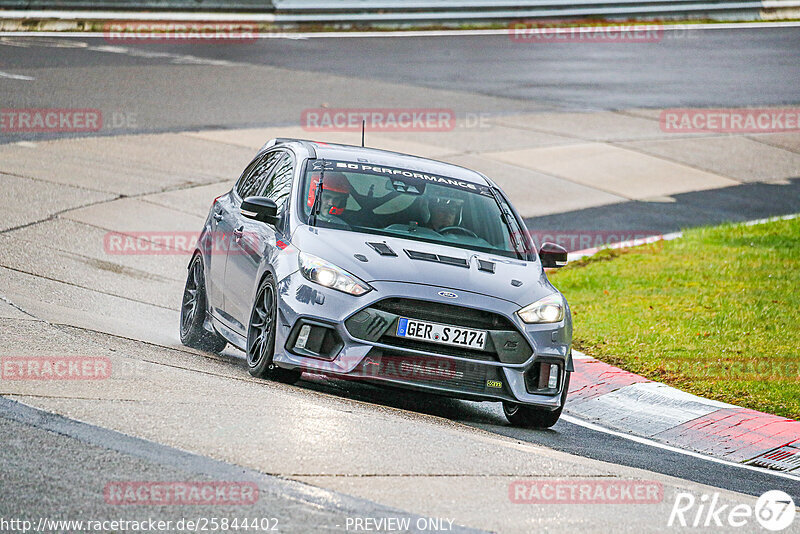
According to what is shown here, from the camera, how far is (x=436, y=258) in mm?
8352

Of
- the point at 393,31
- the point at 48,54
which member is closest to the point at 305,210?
the point at 48,54

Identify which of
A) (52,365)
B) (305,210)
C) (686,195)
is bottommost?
(686,195)

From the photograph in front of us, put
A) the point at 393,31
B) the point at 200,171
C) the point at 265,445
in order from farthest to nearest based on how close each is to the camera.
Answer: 1. the point at 393,31
2. the point at 200,171
3. the point at 265,445

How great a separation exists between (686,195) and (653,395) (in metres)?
11.1

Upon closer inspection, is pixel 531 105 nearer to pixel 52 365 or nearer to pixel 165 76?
pixel 165 76

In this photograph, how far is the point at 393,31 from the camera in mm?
33875

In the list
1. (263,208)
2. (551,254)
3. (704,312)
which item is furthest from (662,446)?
(704,312)

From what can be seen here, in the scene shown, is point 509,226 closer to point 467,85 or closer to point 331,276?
point 331,276

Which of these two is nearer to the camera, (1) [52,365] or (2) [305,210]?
(1) [52,365]

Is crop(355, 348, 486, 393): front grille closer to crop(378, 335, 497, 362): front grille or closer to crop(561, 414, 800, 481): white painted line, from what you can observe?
crop(378, 335, 497, 362): front grille

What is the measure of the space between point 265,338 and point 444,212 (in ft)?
5.79

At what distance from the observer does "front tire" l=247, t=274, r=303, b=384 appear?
8188mm

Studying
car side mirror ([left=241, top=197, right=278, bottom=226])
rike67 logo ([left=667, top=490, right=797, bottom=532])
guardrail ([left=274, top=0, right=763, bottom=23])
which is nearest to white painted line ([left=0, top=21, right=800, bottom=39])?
guardrail ([left=274, top=0, right=763, bottom=23])

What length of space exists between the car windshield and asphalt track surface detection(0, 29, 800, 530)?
1.20 metres
